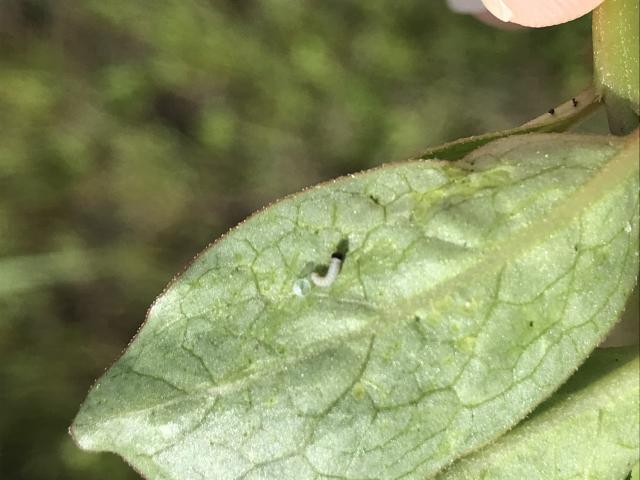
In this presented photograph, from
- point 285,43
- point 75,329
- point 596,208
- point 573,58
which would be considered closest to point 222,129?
point 285,43

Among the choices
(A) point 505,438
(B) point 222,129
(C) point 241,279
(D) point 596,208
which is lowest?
(B) point 222,129

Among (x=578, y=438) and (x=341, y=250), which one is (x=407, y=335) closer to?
(x=341, y=250)

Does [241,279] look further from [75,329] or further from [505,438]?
[75,329]

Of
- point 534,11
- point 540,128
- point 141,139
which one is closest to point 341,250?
point 540,128

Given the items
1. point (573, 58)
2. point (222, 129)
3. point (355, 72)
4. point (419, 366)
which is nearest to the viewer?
point (419, 366)

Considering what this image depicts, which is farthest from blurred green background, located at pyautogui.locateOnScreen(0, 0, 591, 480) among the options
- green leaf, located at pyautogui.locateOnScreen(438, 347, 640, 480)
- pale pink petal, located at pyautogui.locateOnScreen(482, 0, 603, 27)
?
green leaf, located at pyautogui.locateOnScreen(438, 347, 640, 480)

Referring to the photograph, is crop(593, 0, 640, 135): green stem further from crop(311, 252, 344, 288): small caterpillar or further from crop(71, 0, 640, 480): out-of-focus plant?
crop(311, 252, 344, 288): small caterpillar
